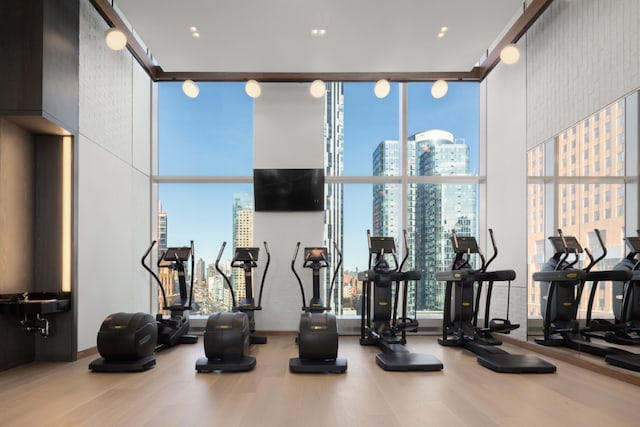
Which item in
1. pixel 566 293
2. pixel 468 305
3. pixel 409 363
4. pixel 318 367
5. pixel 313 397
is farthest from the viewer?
pixel 468 305

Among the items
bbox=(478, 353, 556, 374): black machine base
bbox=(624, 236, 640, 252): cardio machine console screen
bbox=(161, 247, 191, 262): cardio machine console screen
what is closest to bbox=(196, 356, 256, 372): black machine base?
bbox=(161, 247, 191, 262): cardio machine console screen

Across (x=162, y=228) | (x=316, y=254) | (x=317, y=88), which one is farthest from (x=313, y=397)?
(x=162, y=228)

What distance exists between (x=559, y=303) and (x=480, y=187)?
9.44ft

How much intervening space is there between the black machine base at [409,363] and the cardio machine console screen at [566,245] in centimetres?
197

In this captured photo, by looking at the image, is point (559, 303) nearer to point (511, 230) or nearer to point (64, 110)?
point (511, 230)

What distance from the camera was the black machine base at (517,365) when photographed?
4.49 m

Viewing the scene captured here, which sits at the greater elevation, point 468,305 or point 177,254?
point 177,254

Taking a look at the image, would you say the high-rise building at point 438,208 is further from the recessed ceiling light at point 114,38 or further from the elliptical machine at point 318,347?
the recessed ceiling light at point 114,38

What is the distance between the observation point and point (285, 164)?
759 centimetres

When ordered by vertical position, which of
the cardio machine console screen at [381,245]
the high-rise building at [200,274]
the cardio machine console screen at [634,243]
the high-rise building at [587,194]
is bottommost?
the high-rise building at [200,274]

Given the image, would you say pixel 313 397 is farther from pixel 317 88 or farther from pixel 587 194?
pixel 317 88

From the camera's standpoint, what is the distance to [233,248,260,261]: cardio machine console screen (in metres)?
6.60

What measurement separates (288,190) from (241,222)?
1056 mm

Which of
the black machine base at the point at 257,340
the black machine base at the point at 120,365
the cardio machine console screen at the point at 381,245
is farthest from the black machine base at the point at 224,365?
the cardio machine console screen at the point at 381,245
